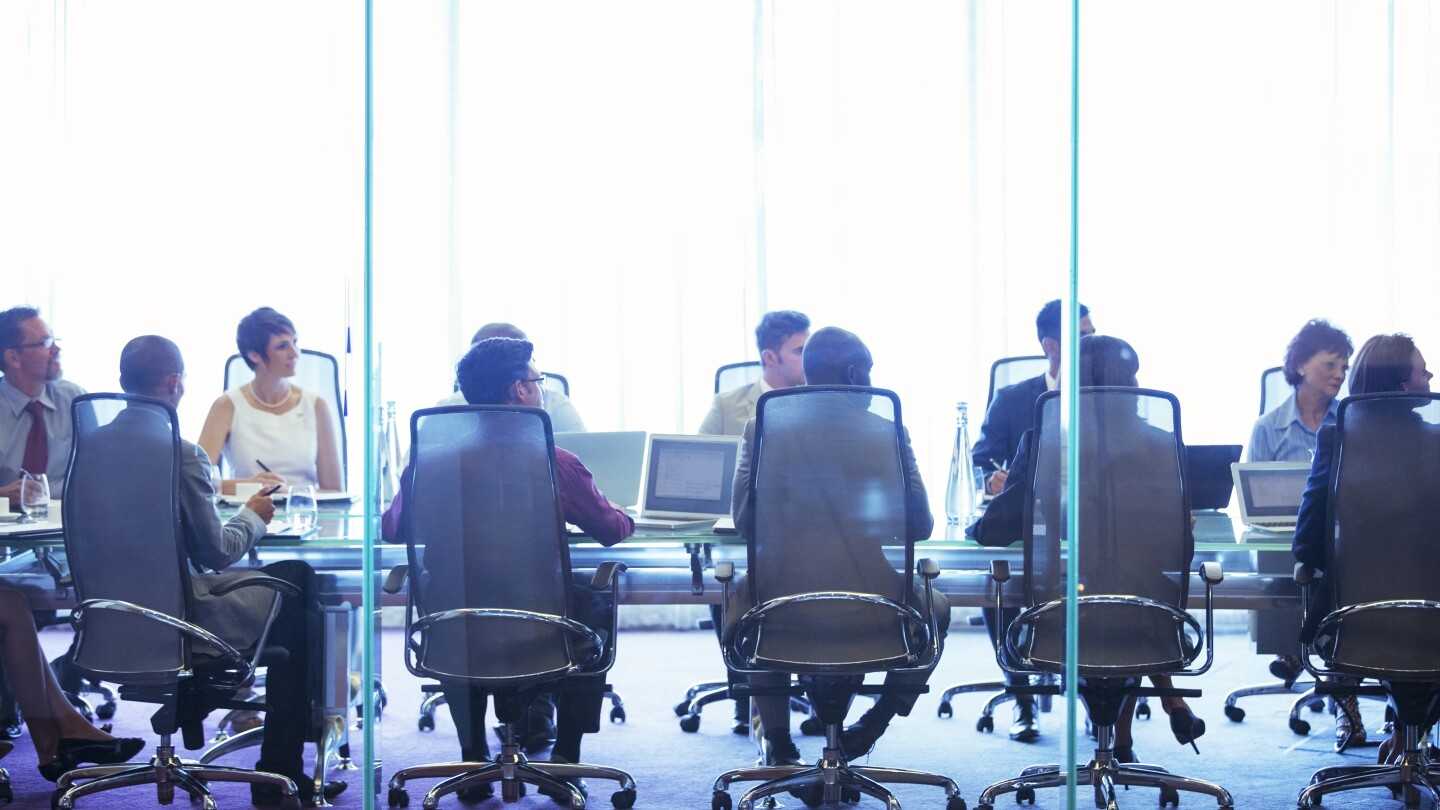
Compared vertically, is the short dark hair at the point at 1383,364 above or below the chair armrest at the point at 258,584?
above

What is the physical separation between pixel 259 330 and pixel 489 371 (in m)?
0.49

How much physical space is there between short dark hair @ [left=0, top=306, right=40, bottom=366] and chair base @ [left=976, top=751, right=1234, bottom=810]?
1.86 meters

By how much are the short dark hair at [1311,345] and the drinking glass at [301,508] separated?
1984mm

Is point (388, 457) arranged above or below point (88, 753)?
above

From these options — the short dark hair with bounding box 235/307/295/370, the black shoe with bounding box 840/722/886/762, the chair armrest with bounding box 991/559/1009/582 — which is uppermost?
the short dark hair with bounding box 235/307/295/370

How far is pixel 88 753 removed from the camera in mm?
2691

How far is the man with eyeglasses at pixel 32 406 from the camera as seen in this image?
2346 millimetres

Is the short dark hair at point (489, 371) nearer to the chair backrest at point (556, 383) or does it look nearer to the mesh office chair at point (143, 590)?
the mesh office chair at point (143, 590)

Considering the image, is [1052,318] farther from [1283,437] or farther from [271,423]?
[271,423]

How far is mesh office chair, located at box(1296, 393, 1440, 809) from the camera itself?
7.10 ft

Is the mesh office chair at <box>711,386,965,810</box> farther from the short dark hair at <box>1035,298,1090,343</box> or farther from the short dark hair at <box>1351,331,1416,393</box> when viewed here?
the short dark hair at <box>1035,298,1090,343</box>

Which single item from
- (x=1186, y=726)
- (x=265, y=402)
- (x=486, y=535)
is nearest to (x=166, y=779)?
(x=265, y=402)

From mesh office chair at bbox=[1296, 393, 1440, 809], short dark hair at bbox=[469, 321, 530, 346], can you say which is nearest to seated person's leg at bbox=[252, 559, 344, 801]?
short dark hair at bbox=[469, 321, 530, 346]

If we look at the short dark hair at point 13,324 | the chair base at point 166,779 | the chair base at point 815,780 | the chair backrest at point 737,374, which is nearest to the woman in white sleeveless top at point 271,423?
the short dark hair at point 13,324
